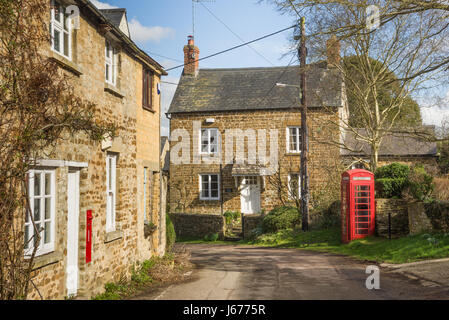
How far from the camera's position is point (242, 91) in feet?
96.8

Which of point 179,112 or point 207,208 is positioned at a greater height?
point 179,112

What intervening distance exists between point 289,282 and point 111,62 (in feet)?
22.3

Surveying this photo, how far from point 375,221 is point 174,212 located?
47.2 feet

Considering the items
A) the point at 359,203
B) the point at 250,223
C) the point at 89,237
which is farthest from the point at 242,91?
the point at 89,237

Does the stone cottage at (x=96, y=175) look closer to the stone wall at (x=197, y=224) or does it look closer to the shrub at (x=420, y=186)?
A: the shrub at (x=420, y=186)

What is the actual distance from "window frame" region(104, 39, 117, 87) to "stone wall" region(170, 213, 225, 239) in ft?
50.5

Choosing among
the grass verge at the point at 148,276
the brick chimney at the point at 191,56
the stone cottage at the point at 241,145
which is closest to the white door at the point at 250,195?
the stone cottage at the point at 241,145

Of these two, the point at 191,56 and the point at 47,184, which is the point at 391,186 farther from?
the point at 191,56

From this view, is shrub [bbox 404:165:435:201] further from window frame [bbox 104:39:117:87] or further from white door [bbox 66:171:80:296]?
white door [bbox 66:171:80:296]

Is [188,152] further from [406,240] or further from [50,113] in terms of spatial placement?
[50,113]
